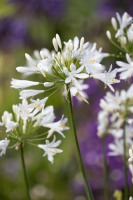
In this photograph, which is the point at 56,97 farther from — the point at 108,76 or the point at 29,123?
the point at 108,76

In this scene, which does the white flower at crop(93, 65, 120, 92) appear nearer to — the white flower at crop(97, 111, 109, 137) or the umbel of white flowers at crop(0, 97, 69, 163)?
the umbel of white flowers at crop(0, 97, 69, 163)

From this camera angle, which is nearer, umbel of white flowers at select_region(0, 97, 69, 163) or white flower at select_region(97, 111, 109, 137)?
umbel of white flowers at select_region(0, 97, 69, 163)

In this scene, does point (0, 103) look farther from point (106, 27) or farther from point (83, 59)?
point (83, 59)

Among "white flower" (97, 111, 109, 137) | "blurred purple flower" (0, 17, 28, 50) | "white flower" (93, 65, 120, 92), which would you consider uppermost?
"blurred purple flower" (0, 17, 28, 50)

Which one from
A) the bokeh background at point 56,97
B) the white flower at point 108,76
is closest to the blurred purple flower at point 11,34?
the bokeh background at point 56,97

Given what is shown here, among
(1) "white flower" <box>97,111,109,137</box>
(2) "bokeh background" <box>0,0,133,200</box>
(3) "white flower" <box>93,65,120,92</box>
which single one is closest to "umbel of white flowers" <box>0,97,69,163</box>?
(3) "white flower" <box>93,65,120,92</box>

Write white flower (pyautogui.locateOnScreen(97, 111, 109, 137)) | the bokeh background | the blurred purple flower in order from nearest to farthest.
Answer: white flower (pyautogui.locateOnScreen(97, 111, 109, 137)) → the bokeh background → the blurred purple flower

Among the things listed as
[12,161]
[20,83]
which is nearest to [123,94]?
[20,83]

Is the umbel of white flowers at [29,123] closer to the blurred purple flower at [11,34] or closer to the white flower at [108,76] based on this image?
the white flower at [108,76]
